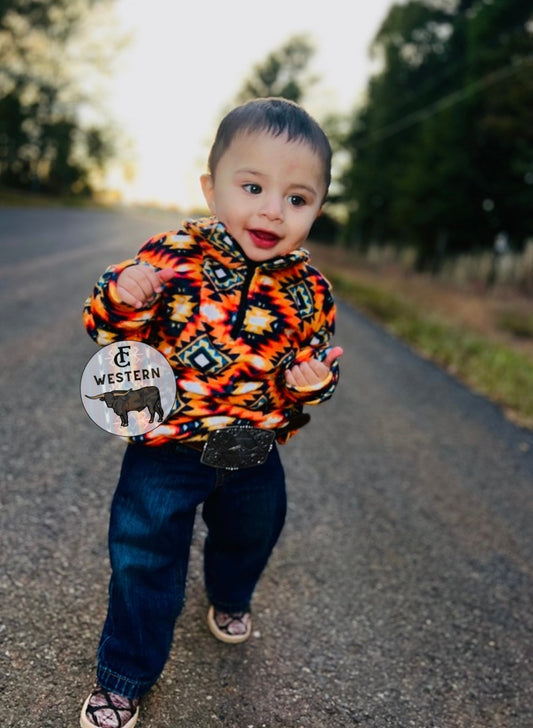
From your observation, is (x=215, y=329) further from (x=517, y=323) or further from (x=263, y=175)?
(x=517, y=323)

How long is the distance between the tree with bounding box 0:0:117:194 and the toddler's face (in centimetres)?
3044

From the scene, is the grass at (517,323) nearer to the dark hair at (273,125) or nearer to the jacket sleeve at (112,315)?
the dark hair at (273,125)

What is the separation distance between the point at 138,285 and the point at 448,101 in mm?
21340

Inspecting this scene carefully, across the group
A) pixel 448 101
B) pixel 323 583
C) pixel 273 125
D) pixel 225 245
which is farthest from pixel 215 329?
pixel 448 101

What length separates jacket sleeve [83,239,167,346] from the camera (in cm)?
149

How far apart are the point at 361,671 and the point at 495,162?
19.3m

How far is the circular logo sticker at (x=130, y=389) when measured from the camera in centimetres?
152

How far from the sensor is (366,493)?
10.7 feet

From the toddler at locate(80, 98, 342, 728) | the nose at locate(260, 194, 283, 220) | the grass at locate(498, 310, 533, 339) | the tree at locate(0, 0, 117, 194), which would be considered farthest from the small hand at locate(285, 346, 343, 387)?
the tree at locate(0, 0, 117, 194)

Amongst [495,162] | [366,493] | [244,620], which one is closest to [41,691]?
[244,620]

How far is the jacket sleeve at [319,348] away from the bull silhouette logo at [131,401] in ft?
1.08

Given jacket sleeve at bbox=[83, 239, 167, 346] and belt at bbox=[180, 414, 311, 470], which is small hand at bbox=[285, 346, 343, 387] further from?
jacket sleeve at bbox=[83, 239, 167, 346]

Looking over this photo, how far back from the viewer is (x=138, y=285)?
146 cm

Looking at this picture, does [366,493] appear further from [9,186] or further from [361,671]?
[9,186]
